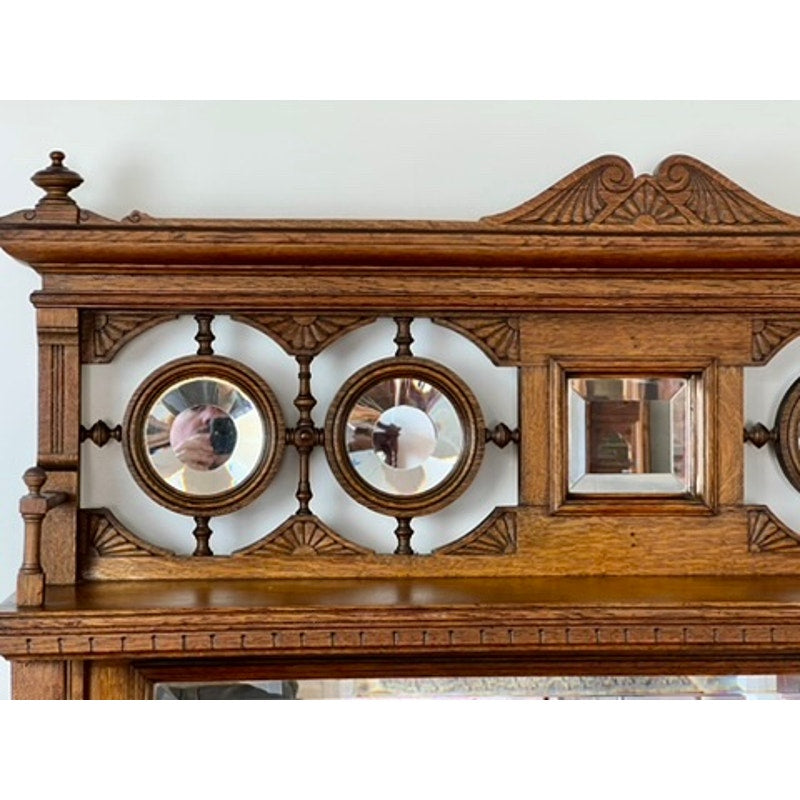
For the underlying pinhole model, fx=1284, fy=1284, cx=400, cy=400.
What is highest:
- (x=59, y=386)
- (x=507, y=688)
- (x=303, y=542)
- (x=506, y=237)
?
(x=506, y=237)

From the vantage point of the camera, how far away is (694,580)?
3.57 feet

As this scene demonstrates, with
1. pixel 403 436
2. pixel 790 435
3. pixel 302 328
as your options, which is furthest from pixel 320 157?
pixel 790 435

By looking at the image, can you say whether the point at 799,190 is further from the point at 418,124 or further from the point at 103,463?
the point at 103,463

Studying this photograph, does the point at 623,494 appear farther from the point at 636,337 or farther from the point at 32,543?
the point at 32,543

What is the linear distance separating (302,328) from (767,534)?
0.44 metres

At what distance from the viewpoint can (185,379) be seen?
3.62ft

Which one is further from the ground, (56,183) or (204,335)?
(56,183)

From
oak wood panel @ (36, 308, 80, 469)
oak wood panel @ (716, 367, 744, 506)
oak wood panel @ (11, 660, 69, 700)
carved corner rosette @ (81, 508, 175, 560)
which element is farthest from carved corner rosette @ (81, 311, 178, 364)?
oak wood panel @ (716, 367, 744, 506)

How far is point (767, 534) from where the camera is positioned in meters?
1.11

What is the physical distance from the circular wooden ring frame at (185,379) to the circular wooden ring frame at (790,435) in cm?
43

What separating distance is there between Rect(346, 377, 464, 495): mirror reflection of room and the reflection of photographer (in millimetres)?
105

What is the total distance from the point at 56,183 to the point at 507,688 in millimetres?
557

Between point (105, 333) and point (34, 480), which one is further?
point (105, 333)
